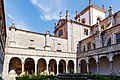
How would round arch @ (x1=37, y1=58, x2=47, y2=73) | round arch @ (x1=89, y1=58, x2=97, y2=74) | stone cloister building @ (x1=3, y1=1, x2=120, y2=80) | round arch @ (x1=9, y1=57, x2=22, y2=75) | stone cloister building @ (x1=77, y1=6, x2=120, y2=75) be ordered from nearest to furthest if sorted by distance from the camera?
stone cloister building @ (x1=77, y1=6, x2=120, y2=75) < stone cloister building @ (x1=3, y1=1, x2=120, y2=80) < round arch @ (x1=9, y1=57, x2=22, y2=75) < round arch @ (x1=89, y1=58, x2=97, y2=74) < round arch @ (x1=37, y1=58, x2=47, y2=73)

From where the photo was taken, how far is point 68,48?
29906 mm

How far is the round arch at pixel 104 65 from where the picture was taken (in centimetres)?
2291

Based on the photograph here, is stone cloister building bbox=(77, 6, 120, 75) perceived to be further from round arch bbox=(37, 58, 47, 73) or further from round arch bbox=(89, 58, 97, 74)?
round arch bbox=(37, 58, 47, 73)

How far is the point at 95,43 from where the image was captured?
25766 mm

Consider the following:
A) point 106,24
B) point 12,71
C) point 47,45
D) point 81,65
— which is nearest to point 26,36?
point 47,45

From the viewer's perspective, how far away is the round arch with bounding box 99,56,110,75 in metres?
22.9

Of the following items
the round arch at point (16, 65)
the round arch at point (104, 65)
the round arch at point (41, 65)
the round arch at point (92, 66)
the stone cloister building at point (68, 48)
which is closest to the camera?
the stone cloister building at point (68, 48)

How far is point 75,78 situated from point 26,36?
54.0 feet

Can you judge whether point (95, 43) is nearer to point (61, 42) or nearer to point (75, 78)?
point (61, 42)

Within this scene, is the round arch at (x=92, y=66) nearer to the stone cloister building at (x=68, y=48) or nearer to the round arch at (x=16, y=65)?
the stone cloister building at (x=68, y=48)

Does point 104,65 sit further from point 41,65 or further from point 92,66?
point 41,65

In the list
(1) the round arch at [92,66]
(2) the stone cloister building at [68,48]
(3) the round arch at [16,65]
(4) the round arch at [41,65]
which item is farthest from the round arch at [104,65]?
(3) the round arch at [16,65]

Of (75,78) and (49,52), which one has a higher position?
(49,52)

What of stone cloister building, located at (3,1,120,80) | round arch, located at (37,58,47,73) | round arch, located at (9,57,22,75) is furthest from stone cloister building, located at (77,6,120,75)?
round arch, located at (9,57,22,75)
